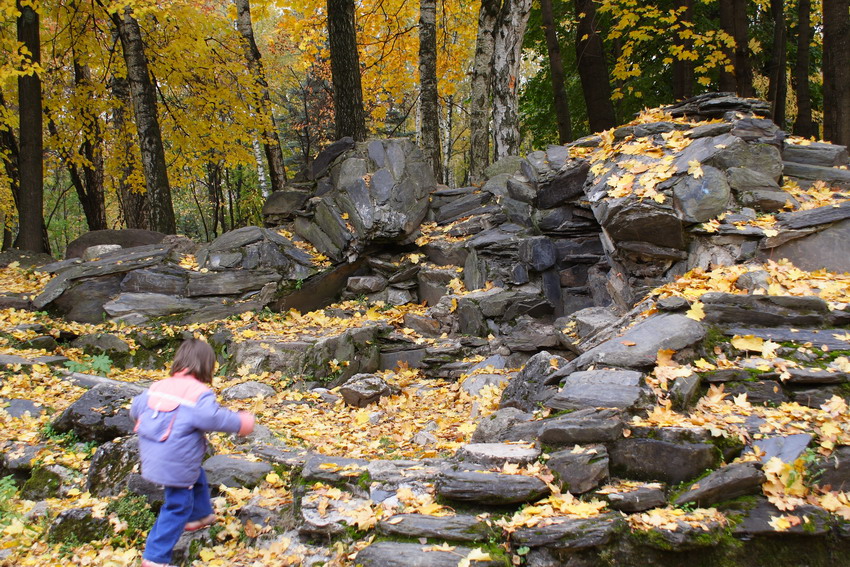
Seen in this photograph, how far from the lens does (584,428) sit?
Answer: 12.5 ft

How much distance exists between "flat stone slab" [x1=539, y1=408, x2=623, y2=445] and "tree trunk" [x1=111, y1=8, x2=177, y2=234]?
9.99 m

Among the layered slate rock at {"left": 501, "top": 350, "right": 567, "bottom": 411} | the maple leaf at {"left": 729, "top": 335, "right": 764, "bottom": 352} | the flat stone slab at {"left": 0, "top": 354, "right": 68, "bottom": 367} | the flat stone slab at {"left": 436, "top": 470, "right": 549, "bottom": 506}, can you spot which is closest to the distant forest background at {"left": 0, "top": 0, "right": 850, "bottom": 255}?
the flat stone slab at {"left": 0, "top": 354, "right": 68, "bottom": 367}

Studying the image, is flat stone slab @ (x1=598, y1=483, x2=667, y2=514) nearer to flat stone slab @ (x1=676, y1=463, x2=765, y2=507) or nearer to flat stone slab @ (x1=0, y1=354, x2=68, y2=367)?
flat stone slab @ (x1=676, y1=463, x2=765, y2=507)

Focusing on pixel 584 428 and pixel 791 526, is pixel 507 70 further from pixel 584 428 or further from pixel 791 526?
pixel 791 526

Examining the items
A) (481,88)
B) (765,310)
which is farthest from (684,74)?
(765,310)

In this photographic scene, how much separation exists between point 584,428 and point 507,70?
1018 centimetres

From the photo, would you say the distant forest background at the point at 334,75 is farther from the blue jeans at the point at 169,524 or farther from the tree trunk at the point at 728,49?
the blue jeans at the point at 169,524

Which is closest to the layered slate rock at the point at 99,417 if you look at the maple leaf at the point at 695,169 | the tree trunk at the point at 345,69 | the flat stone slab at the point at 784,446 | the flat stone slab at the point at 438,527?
the flat stone slab at the point at 438,527

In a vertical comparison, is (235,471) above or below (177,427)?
below

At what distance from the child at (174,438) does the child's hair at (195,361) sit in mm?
73

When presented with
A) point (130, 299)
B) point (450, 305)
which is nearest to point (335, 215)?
point (450, 305)

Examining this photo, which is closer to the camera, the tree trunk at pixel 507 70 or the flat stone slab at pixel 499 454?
the flat stone slab at pixel 499 454

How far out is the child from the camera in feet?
10.9

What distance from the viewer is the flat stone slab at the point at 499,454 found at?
3850 mm
